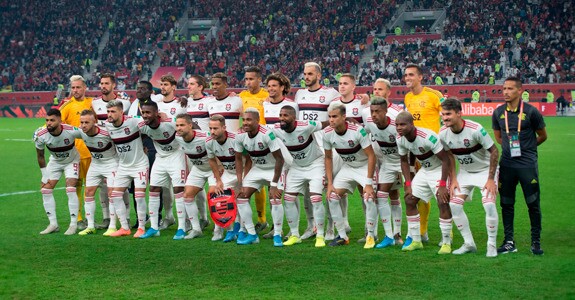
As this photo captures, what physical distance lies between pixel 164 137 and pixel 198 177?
823 mm

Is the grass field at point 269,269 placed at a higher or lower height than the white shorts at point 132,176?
lower

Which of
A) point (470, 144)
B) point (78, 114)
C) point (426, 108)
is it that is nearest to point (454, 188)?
point (470, 144)

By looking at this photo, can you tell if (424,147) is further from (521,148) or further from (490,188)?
(521,148)

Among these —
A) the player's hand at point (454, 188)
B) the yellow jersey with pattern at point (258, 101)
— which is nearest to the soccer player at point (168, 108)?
the yellow jersey with pattern at point (258, 101)

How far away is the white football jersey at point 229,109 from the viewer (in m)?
12.0

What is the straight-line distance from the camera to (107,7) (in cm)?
5916

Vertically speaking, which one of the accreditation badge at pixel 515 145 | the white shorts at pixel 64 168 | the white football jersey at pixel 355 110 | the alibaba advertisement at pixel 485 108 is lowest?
the alibaba advertisement at pixel 485 108

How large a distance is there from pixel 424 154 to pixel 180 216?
3.79 meters

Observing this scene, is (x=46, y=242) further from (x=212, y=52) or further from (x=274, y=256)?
(x=212, y=52)

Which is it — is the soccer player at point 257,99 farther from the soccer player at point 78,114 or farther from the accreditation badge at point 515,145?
the accreditation badge at point 515,145

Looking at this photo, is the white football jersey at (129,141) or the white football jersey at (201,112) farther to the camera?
the white football jersey at (201,112)

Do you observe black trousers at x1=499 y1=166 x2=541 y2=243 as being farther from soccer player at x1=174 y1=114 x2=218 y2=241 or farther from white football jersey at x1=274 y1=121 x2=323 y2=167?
soccer player at x1=174 y1=114 x2=218 y2=241

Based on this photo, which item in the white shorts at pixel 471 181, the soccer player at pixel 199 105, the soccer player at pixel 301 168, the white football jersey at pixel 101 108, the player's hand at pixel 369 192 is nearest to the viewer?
the white shorts at pixel 471 181

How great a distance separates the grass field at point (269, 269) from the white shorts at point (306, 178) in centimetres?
77
